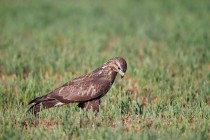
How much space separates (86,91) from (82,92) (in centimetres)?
6

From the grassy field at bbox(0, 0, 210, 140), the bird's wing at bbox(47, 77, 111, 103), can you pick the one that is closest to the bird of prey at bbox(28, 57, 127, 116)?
the bird's wing at bbox(47, 77, 111, 103)

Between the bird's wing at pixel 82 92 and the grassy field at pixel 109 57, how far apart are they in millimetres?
212

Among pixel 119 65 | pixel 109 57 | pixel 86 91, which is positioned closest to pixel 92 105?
pixel 86 91

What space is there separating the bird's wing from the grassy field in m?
0.21

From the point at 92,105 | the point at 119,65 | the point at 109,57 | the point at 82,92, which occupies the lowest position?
the point at 92,105

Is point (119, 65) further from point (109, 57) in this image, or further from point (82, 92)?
point (109, 57)

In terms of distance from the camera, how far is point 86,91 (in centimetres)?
855

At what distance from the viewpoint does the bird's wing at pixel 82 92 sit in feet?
27.9

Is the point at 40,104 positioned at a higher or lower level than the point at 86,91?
lower

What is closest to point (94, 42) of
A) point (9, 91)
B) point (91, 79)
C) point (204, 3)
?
point (9, 91)

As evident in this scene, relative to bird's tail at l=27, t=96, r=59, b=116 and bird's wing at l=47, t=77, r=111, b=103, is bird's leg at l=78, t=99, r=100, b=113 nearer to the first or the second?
bird's wing at l=47, t=77, r=111, b=103

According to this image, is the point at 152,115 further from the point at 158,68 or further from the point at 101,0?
the point at 101,0

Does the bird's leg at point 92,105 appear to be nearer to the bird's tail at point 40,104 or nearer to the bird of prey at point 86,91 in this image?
the bird of prey at point 86,91

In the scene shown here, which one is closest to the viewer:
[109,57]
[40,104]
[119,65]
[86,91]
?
[40,104]
